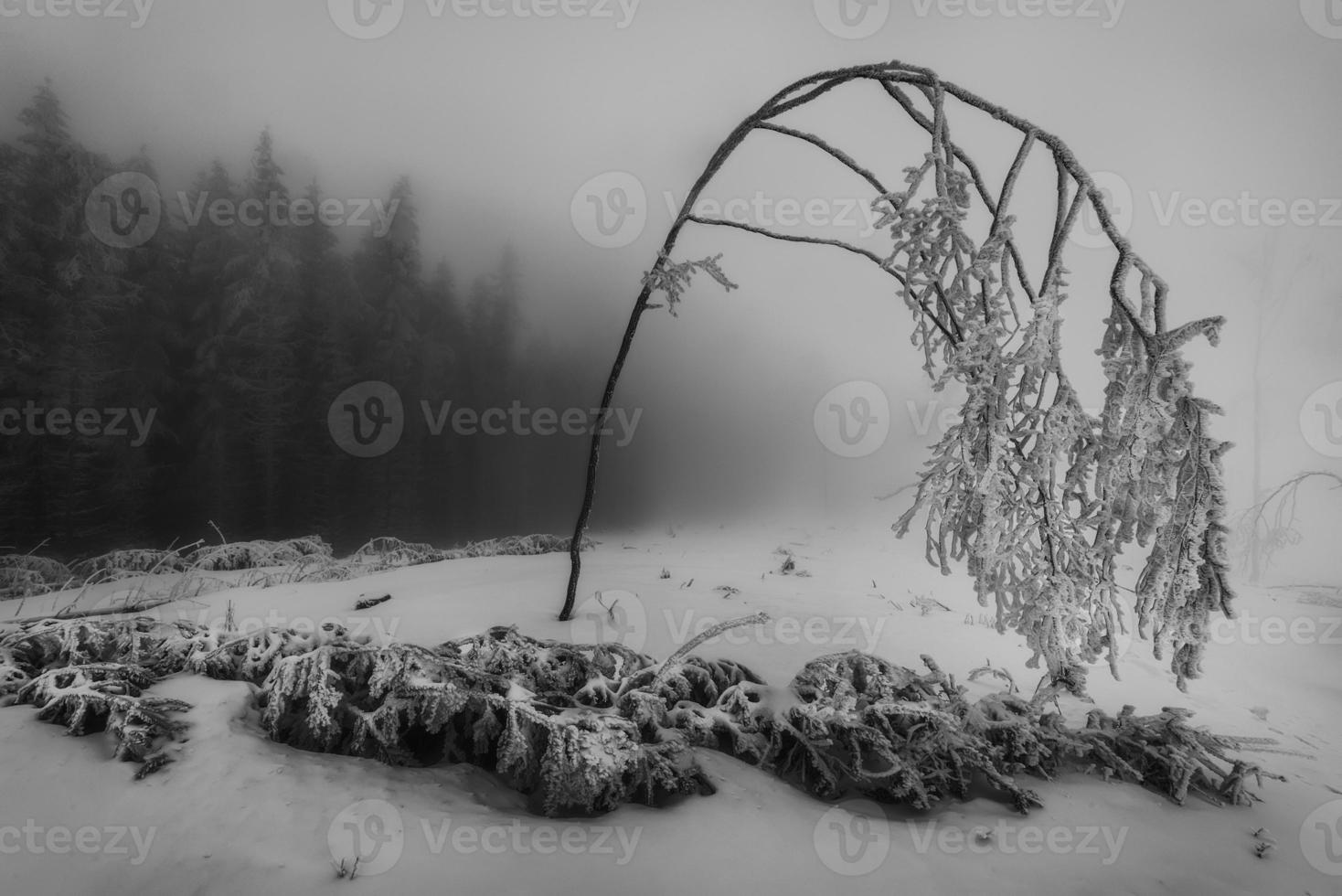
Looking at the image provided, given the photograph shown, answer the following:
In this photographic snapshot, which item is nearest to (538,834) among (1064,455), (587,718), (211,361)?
(587,718)

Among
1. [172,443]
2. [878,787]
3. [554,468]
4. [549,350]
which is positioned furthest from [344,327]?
[878,787]

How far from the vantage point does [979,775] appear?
8.04 ft

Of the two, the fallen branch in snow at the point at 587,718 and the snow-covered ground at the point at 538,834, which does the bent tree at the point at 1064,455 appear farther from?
the snow-covered ground at the point at 538,834

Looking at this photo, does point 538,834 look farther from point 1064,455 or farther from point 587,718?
point 1064,455

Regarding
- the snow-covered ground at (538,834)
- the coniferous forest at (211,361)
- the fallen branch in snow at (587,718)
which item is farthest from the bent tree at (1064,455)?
the coniferous forest at (211,361)

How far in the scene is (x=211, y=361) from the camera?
1606 cm

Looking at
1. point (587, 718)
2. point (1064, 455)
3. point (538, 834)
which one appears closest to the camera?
point (538, 834)

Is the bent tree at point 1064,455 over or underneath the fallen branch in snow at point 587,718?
over

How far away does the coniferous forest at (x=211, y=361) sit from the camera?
12984mm

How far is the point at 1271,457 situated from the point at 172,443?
69022 millimetres

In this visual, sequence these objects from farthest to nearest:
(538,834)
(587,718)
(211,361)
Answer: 1. (211,361)
2. (587,718)
3. (538,834)

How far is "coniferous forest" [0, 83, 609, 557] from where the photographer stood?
13.0 m

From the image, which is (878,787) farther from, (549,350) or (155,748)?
(549,350)

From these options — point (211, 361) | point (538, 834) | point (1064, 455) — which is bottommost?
point (538, 834)
